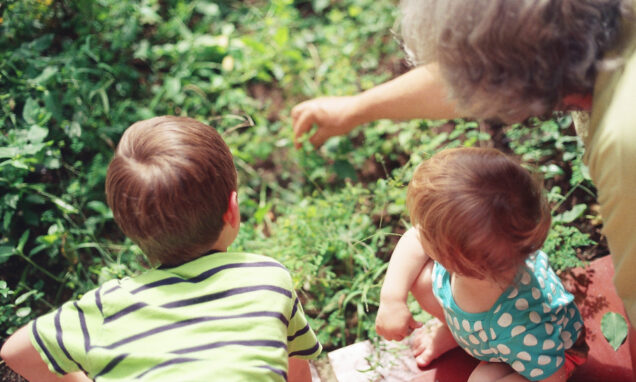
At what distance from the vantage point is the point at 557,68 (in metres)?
1.00

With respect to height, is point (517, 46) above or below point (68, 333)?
above

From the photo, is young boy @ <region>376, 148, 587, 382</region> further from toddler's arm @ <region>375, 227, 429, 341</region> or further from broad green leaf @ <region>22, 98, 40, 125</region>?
broad green leaf @ <region>22, 98, 40, 125</region>

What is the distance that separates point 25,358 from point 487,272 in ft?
3.49

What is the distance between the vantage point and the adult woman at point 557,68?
0.95 m

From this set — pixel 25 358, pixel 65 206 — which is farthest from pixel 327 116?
pixel 25 358

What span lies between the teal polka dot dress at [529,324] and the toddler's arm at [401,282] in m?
0.15

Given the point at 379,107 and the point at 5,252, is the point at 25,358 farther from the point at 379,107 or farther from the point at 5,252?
the point at 379,107

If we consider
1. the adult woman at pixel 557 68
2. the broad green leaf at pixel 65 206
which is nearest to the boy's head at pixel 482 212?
the adult woman at pixel 557 68

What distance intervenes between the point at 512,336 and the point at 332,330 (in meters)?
0.67

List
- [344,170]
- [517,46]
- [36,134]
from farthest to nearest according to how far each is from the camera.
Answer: [344,170] < [36,134] < [517,46]

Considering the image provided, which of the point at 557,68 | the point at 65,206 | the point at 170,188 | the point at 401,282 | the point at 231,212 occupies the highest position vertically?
the point at 557,68

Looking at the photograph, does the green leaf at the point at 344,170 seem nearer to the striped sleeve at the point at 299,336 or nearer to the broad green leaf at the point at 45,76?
the striped sleeve at the point at 299,336

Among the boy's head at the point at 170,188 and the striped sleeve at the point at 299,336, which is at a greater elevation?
the boy's head at the point at 170,188

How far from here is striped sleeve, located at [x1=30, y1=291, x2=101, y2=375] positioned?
109 centimetres
